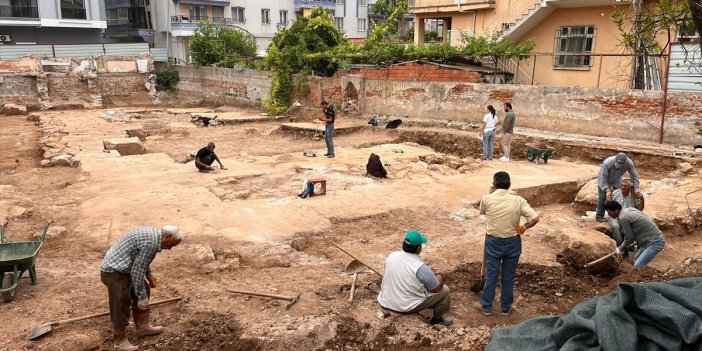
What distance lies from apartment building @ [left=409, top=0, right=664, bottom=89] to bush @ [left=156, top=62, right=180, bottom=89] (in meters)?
19.1

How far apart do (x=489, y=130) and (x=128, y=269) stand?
11.0m

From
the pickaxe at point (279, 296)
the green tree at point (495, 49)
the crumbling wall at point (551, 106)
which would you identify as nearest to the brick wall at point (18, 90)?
the crumbling wall at point (551, 106)

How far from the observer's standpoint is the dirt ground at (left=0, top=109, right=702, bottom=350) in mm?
5293

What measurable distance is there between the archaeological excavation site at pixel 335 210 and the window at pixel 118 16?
74.0ft

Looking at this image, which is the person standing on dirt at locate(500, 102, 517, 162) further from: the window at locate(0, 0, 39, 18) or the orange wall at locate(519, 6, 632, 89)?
the window at locate(0, 0, 39, 18)

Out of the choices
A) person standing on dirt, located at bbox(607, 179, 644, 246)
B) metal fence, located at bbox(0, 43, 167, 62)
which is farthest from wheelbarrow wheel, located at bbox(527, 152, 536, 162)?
metal fence, located at bbox(0, 43, 167, 62)

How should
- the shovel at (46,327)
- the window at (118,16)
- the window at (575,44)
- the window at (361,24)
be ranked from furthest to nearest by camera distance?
the window at (361,24), the window at (118,16), the window at (575,44), the shovel at (46,327)

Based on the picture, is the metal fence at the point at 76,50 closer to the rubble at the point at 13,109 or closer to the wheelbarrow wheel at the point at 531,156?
the rubble at the point at 13,109

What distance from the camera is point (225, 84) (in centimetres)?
2905

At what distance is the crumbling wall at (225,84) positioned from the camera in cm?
2637

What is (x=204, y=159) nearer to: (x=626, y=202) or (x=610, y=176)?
(x=610, y=176)

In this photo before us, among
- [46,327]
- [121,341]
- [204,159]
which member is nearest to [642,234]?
[121,341]

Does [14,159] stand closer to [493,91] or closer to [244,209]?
[244,209]

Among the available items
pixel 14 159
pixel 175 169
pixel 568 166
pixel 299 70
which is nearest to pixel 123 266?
pixel 175 169
